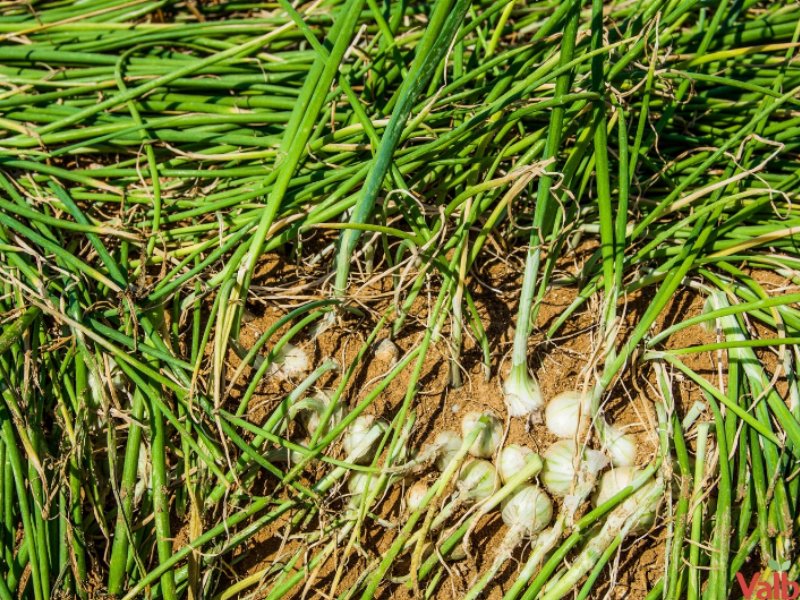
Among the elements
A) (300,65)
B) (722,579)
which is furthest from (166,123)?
(722,579)

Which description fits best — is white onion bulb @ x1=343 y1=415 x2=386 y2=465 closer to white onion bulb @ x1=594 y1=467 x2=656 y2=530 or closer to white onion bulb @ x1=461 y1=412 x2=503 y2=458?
white onion bulb @ x1=461 y1=412 x2=503 y2=458

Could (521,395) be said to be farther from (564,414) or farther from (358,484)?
(358,484)

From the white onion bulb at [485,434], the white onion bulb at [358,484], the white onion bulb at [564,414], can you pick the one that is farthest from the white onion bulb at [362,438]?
the white onion bulb at [564,414]

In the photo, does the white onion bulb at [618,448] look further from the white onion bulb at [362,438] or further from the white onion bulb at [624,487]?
the white onion bulb at [362,438]

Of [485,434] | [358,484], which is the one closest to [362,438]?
[358,484]

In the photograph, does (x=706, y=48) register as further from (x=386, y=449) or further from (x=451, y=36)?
(x=386, y=449)

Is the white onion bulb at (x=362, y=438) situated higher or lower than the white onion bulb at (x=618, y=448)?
higher
